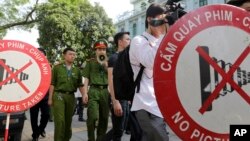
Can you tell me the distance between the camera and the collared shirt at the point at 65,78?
5574 mm

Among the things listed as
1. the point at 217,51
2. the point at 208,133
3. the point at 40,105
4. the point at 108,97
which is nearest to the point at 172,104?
the point at 208,133

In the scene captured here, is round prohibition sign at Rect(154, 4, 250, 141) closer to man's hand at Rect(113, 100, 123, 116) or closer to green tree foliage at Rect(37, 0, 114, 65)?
man's hand at Rect(113, 100, 123, 116)

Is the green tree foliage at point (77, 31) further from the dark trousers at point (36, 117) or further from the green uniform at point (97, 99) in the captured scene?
the green uniform at point (97, 99)

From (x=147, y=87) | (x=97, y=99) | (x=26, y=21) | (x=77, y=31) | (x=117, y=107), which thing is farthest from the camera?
(x=77, y=31)

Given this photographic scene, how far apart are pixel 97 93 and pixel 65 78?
58cm

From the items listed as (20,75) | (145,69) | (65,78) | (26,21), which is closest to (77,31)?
(26,21)

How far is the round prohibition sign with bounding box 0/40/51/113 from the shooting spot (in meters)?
4.00

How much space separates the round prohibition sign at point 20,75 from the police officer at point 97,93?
1203 mm

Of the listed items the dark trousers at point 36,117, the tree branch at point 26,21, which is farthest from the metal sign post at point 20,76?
the tree branch at point 26,21

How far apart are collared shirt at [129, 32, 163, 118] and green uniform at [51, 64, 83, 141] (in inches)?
109

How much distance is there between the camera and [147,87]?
2822 millimetres

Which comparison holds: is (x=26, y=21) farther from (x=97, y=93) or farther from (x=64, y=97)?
(x=97, y=93)

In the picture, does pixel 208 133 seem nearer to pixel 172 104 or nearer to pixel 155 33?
pixel 172 104

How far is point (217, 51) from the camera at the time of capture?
151 cm
